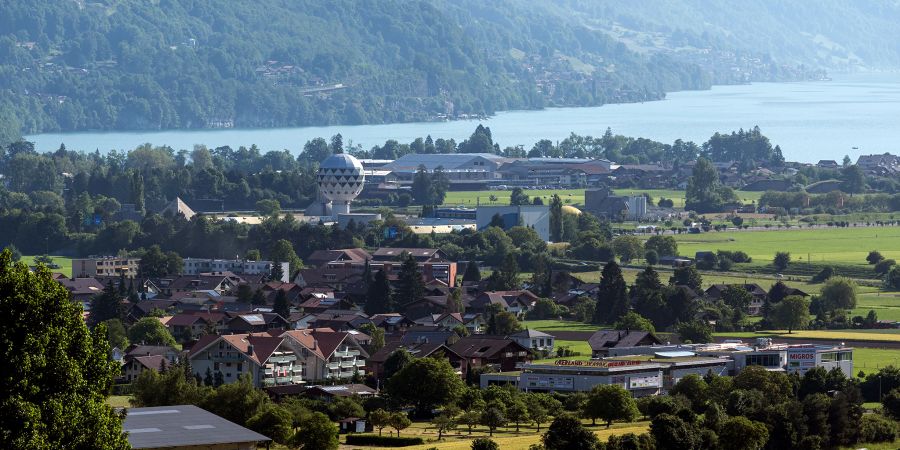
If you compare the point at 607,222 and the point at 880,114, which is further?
the point at 880,114

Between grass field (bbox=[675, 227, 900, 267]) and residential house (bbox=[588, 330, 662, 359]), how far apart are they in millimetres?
15426

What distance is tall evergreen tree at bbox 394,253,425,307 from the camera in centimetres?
4331

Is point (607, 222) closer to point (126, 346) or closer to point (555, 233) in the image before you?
point (555, 233)

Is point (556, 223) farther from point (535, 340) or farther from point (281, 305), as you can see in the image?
point (535, 340)

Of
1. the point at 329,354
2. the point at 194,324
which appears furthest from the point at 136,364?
the point at 194,324

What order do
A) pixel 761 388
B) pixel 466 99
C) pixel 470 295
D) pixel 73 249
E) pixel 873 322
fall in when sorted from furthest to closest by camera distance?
pixel 466 99, pixel 73 249, pixel 470 295, pixel 873 322, pixel 761 388

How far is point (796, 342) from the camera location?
120 ft

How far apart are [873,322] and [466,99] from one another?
410 ft

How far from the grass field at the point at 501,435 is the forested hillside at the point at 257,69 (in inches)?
4265

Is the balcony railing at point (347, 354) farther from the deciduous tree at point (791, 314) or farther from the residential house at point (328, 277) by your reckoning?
the residential house at point (328, 277)

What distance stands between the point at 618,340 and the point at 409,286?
29.1 ft

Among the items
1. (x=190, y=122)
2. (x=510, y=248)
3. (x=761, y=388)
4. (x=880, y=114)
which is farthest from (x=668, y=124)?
(x=761, y=388)

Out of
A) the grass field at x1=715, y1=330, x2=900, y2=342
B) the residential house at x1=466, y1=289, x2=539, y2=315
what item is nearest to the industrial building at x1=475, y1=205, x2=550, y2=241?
the residential house at x1=466, y1=289, x2=539, y2=315

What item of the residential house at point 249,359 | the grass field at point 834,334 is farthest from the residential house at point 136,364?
the grass field at point 834,334
